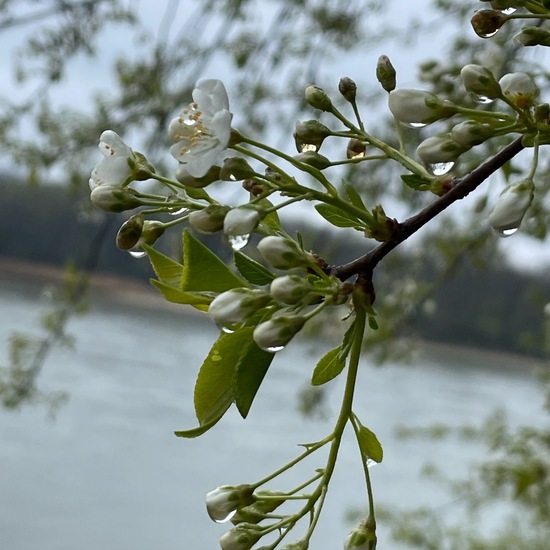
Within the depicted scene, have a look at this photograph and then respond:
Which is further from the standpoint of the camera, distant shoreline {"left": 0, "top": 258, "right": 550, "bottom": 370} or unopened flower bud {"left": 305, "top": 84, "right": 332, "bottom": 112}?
distant shoreline {"left": 0, "top": 258, "right": 550, "bottom": 370}

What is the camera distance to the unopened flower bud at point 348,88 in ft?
1.24

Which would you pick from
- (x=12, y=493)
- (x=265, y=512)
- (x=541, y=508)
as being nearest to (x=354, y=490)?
(x=12, y=493)

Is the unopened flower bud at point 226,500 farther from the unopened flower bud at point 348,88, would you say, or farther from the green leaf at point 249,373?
the unopened flower bud at point 348,88

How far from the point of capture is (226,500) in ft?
1.04

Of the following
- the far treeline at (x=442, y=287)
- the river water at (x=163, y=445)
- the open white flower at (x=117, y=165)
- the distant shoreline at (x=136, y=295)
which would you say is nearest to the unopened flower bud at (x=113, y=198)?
the open white flower at (x=117, y=165)

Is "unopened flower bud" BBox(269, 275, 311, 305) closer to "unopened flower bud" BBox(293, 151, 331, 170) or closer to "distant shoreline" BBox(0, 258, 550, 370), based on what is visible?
"unopened flower bud" BBox(293, 151, 331, 170)

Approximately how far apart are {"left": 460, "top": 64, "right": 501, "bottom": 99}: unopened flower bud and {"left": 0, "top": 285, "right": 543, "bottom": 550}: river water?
248 cm

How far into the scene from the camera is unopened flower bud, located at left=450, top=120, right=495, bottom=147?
307 millimetres

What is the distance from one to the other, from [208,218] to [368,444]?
11cm

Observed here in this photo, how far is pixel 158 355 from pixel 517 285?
3175 mm

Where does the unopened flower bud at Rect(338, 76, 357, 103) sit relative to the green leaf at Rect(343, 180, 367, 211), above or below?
above

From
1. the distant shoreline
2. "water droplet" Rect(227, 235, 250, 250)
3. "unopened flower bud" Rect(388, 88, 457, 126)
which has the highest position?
"unopened flower bud" Rect(388, 88, 457, 126)

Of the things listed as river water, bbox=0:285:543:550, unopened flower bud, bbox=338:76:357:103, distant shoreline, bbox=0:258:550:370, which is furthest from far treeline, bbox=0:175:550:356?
unopened flower bud, bbox=338:76:357:103

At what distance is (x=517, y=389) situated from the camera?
589cm
